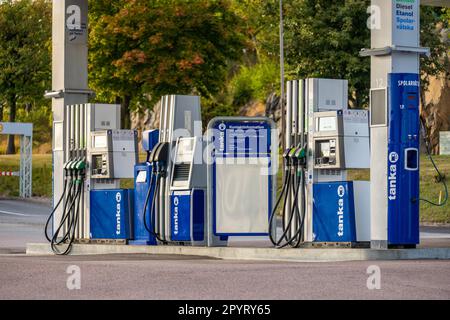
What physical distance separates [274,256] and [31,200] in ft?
108

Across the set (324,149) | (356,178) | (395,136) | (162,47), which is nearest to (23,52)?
(162,47)

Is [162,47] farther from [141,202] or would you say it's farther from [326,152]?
[326,152]

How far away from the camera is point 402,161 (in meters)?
18.2

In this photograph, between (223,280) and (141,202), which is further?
(141,202)

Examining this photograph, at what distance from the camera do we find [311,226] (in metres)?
19.2

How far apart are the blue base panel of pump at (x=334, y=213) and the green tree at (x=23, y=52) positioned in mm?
57852

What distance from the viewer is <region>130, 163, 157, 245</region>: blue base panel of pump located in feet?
72.2

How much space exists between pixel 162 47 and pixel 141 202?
38.9 meters

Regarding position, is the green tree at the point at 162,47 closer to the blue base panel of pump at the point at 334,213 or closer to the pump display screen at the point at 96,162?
the pump display screen at the point at 96,162

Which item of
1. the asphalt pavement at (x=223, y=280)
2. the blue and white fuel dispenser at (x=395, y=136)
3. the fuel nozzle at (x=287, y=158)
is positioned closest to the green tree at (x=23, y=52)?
the fuel nozzle at (x=287, y=158)

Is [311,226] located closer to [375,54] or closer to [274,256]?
[274,256]

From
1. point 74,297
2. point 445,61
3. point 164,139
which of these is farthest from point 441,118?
point 74,297

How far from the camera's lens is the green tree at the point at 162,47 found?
60.2 metres

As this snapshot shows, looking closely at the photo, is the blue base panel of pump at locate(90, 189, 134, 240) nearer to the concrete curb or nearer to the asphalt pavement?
the concrete curb
